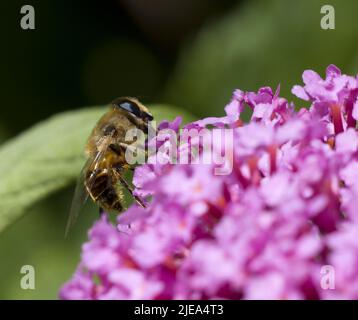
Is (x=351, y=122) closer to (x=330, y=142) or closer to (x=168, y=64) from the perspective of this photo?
(x=330, y=142)

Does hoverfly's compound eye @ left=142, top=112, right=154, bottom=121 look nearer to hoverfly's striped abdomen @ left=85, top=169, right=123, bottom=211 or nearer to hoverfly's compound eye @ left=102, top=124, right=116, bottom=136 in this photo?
hoverfly's compound eye @ left=102, top=124, right=116, bottom=136

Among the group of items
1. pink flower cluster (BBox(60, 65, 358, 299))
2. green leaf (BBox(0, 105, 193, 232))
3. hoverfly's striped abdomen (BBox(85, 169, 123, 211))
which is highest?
green leaf (BBox(0, 105, 193, 232))

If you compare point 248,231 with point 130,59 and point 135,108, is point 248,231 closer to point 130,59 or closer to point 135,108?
point 135,108

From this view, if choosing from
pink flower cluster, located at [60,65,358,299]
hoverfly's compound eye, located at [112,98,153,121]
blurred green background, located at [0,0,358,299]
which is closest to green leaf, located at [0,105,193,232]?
hoverfly's compound eye, located at [112,98,153,121]

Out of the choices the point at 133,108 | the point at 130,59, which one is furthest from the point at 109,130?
the point at 130,59

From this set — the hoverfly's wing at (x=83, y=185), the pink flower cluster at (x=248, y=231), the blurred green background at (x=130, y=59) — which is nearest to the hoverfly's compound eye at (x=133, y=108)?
the hoverfly's wing at (x=83, y=185)
